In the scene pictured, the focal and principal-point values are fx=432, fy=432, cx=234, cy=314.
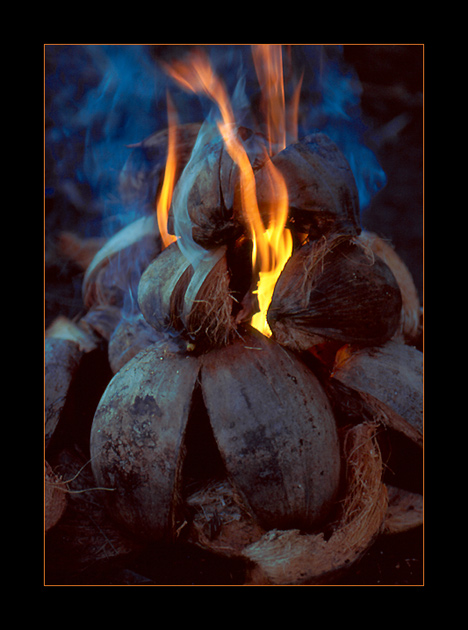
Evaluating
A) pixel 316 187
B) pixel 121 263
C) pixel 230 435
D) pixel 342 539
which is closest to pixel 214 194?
pixel 316 187

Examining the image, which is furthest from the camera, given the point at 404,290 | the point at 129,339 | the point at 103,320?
the point at 103,320

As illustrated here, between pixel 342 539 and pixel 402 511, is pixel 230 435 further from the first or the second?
pixel 402 511

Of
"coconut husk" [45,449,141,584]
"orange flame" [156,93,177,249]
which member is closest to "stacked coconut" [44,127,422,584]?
"coconut husk" [45,449,141,584]

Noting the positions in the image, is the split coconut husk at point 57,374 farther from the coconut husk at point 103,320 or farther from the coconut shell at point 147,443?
the coconut shell at point 147,443

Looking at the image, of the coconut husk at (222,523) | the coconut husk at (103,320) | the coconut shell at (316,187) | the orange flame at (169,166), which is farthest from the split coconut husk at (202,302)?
the coconut husk at (103,320)

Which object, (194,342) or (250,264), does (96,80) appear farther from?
(194,342)
